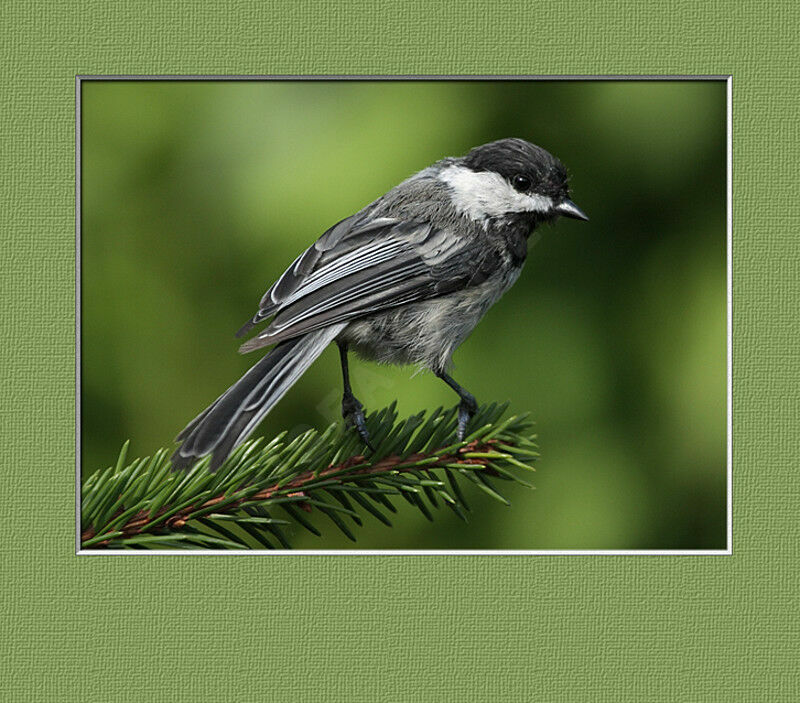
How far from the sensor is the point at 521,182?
2143 mm

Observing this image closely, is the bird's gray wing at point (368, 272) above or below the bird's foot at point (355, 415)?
above

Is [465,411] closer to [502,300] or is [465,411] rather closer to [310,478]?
[310,478]

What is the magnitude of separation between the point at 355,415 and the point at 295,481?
0.25 meters

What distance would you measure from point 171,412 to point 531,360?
97 cm

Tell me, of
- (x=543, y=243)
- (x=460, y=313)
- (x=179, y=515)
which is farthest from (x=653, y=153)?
(x=179, y=515)

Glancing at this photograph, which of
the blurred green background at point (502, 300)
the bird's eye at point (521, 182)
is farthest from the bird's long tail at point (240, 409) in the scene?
the bird's eye at point (521, 182)

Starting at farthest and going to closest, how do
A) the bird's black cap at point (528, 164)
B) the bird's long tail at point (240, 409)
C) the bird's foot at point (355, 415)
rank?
the bird's black cap at point (528, 164) → the bird's foot at point (355, 415) → the bird's long tail at point (240, 409)

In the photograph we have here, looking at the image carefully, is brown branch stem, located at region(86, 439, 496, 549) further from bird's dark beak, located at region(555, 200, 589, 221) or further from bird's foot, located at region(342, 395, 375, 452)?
bird's dark beak, located at region(555, 200, 589, 221)

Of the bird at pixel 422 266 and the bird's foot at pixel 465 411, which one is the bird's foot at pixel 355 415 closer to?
the bird at pixel 422 266

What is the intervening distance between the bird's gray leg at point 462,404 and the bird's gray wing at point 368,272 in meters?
0.21

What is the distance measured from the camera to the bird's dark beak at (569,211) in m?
2.15

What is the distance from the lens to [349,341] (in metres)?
2.11

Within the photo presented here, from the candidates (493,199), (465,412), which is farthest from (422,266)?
(465,412)

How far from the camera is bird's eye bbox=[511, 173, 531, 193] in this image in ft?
7.02
